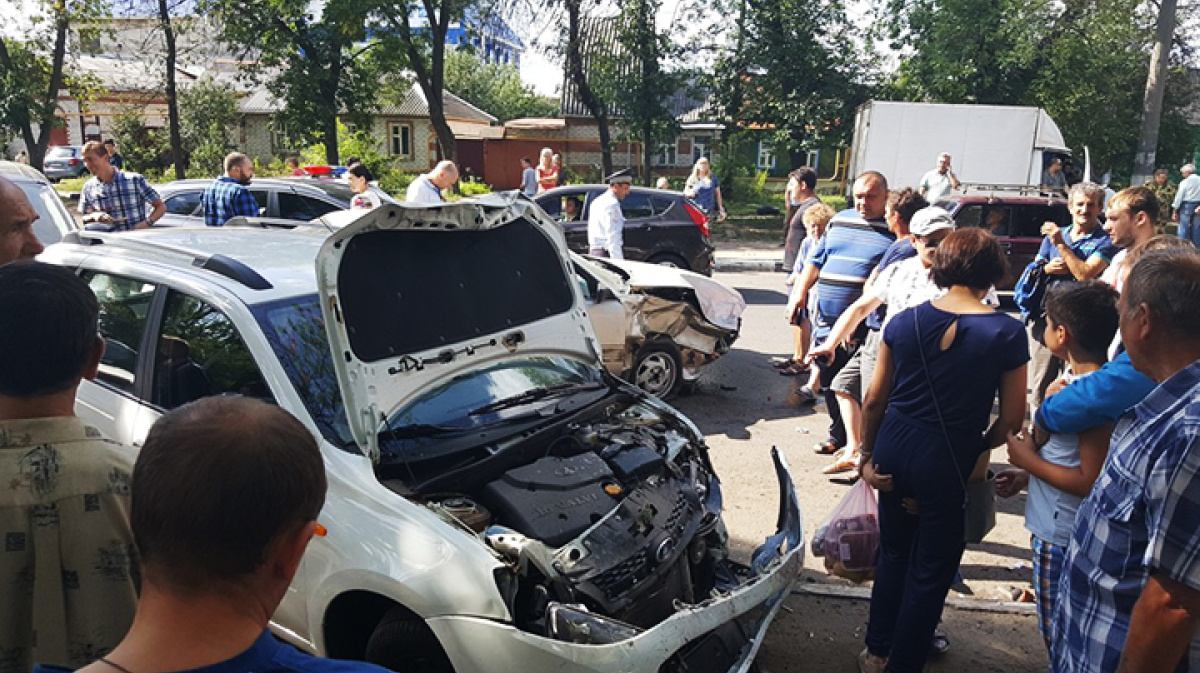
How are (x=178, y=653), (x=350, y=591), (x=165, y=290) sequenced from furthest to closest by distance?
1. (x=165, y=290)
2. (x=350, y=591)
3. (x=178, y=653)

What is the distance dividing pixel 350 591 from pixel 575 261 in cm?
456

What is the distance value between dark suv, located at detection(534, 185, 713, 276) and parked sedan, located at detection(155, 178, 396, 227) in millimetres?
2938

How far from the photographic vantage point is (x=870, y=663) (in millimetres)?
3621

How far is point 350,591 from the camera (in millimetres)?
2904

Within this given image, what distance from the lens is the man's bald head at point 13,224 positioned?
352cm

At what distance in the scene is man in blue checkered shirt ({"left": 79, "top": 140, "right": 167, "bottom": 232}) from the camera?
8000mm

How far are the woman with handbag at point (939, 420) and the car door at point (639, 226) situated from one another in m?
8.54

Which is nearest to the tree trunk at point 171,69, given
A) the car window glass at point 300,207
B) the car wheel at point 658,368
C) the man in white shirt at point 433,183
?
the car window glass at point 300,207

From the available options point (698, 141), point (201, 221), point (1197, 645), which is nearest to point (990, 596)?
point (1197, 645)

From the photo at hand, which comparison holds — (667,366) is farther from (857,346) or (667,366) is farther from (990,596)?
(990,596)

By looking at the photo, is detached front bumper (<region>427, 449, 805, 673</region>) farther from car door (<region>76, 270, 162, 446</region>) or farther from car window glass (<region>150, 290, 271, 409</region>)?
car door (<region>76, 270, 162, 446</region>)

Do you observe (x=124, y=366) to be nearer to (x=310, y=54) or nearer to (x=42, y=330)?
(x=42, y=330)

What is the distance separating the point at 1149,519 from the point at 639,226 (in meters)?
10.3

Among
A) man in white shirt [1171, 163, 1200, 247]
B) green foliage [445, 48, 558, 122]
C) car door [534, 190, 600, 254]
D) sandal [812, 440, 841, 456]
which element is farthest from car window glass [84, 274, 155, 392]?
green foliage [445, 48, 558, 122]
